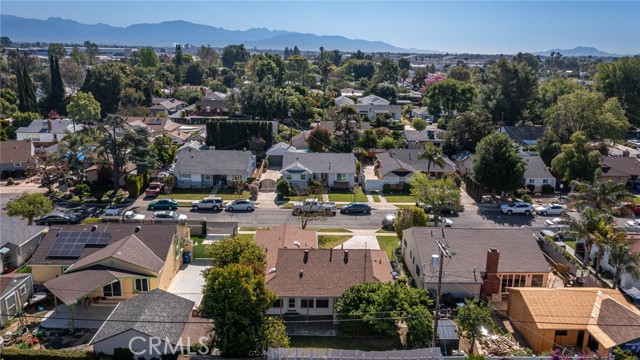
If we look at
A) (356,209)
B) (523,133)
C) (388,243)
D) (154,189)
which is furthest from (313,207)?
(523,133)

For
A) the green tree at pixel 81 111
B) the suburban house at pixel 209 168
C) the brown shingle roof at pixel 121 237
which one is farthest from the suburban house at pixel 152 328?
the green tree at pixel 81 111

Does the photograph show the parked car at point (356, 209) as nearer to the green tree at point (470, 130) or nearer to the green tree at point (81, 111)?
the green tree at point (470, 130)

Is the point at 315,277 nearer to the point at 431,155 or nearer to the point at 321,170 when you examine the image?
the point at 321,170

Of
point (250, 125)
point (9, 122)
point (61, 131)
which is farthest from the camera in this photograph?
point (9, 122)

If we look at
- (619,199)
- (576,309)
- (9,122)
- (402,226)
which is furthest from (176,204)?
(9,122)

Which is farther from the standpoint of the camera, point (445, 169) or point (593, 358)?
point (445, 169)

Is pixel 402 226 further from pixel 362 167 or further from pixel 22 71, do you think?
pixel 22 71
